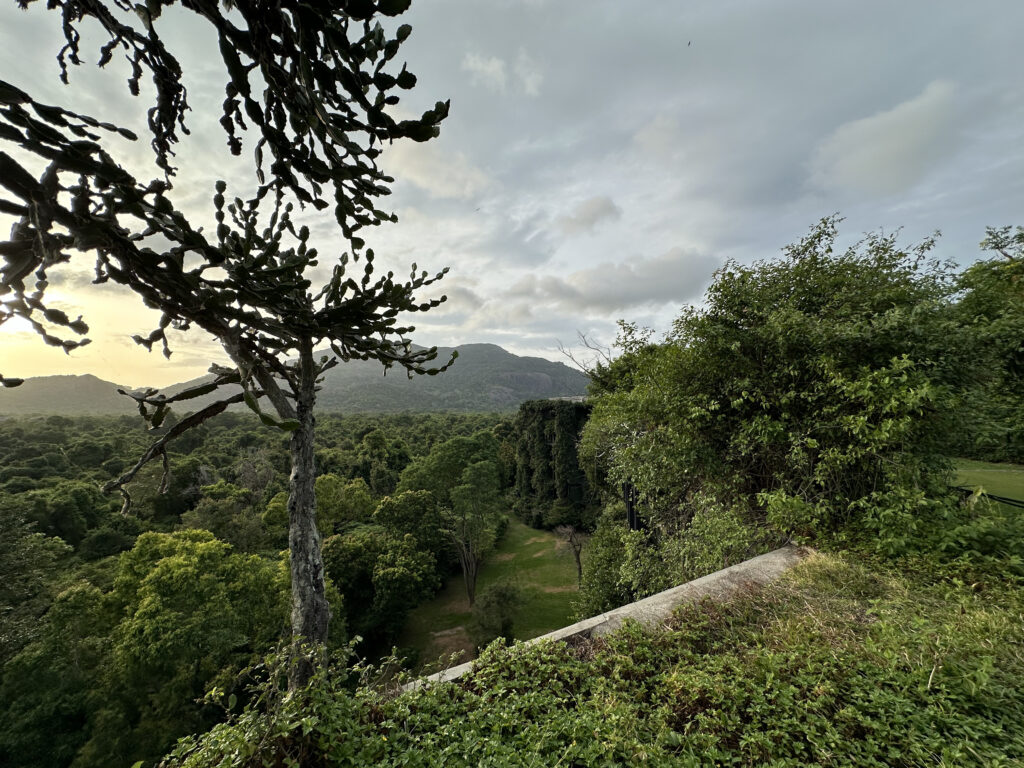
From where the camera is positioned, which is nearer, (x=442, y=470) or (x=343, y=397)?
(x=442, y=470)

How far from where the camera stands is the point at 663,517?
832 centimetres

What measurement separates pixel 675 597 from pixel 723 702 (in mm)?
1705

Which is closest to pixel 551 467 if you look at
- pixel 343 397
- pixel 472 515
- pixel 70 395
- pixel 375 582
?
pixel 472 515

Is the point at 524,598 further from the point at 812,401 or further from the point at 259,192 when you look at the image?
the point at 259,192

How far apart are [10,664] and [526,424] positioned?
26.0 m

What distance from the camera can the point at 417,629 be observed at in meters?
18.3

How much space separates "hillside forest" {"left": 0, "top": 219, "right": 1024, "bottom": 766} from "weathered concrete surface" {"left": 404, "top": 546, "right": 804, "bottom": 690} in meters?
0.71

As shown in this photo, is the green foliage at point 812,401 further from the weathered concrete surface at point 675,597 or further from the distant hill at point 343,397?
the distant hill at point 343,397

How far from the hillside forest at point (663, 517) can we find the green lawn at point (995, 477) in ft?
1.44

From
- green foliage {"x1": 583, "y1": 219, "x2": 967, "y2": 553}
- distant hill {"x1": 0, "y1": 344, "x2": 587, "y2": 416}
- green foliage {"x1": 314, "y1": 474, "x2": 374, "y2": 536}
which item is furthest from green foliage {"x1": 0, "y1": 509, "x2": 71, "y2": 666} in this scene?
distant hill {"x1": 0, "y1": 344, "x2": 587, "y2": 416}

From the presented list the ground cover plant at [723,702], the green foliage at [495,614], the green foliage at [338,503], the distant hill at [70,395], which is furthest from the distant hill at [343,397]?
the ground cover plant at [723,702]

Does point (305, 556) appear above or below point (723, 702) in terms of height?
above

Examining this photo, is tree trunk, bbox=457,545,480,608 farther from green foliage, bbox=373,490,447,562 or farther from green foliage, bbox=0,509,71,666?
green foliage, bbox=0,509,71,666

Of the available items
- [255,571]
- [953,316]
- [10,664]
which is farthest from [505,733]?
[10,664]
